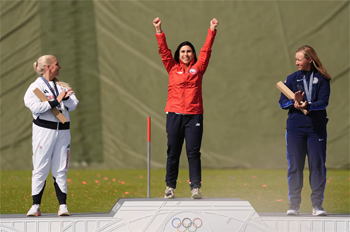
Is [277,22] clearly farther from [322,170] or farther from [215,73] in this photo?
[322,170]

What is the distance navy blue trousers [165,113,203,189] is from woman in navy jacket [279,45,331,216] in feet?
2.65

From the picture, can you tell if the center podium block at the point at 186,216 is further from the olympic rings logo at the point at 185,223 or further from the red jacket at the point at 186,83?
the red jacket at the point at 186,83

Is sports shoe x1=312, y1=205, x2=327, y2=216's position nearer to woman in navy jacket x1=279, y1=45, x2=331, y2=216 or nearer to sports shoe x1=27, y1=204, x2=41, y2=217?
woman in navy jacket x1=279, y1=45, x2=331, y2=216

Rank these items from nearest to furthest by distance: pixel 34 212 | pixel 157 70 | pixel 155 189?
pixel 34 212
pixel 155 189
pixel 157 70

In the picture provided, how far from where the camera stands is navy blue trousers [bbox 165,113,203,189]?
4090mm

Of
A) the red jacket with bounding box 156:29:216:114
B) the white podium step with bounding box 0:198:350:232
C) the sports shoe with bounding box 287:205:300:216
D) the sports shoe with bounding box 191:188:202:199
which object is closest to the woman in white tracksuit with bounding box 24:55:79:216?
the white podium step with bounding box 0:198:350:232

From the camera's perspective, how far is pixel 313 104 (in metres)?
4.07

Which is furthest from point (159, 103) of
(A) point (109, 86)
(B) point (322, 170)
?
(B) point (322, 170)

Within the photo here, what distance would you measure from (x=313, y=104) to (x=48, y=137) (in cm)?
230

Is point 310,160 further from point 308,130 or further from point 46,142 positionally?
point 46,142

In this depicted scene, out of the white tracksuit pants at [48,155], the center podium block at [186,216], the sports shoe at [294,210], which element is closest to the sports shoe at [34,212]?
the white tracksuit pants at [48,155]

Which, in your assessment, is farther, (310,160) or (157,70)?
(157,70)

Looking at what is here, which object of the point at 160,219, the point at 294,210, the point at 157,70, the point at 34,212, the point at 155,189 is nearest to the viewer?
the point at 160,219

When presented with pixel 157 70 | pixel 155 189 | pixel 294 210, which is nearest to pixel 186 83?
pixel 294 210
